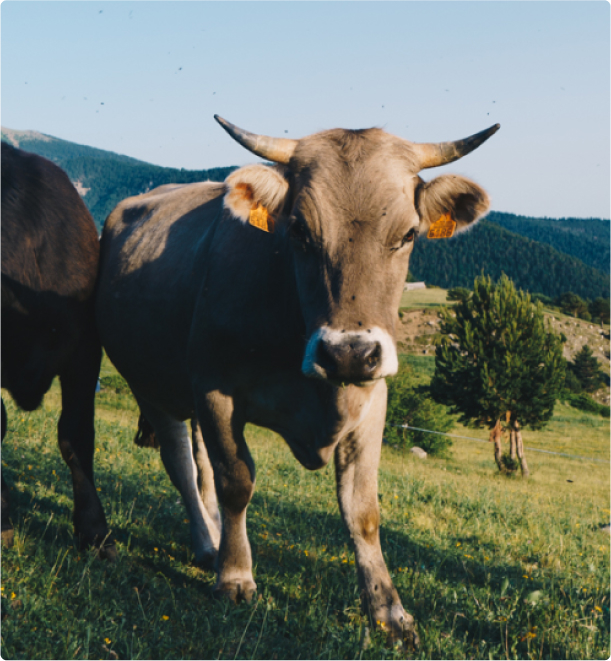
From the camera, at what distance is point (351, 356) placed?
119 inches

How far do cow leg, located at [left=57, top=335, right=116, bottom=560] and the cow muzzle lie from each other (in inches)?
104

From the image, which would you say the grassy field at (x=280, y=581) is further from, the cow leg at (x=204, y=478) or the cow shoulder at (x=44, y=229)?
the cow shoulder at (x=44, y=229)

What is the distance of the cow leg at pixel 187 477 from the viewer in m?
5.09

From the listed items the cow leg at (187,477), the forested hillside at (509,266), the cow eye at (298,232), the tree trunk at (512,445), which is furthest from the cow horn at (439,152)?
the forested hillside at (509,266)

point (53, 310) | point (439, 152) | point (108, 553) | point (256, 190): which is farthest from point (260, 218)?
point (108, 553)

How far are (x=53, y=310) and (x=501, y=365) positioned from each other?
47.7 meters

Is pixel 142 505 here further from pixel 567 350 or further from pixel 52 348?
pixel 567 350

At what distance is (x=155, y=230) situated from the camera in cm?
559

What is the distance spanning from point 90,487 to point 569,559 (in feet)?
14.8

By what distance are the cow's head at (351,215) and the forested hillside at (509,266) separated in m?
169

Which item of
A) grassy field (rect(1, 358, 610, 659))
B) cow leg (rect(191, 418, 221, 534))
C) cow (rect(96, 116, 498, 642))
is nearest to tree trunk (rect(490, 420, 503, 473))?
grassy field (rect(1, 358, 610, 659))

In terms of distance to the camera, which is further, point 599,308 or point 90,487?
point 599,308

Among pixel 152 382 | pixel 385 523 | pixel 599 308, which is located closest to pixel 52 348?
pixel 152 382

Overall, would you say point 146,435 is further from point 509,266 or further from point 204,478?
point 509,266
